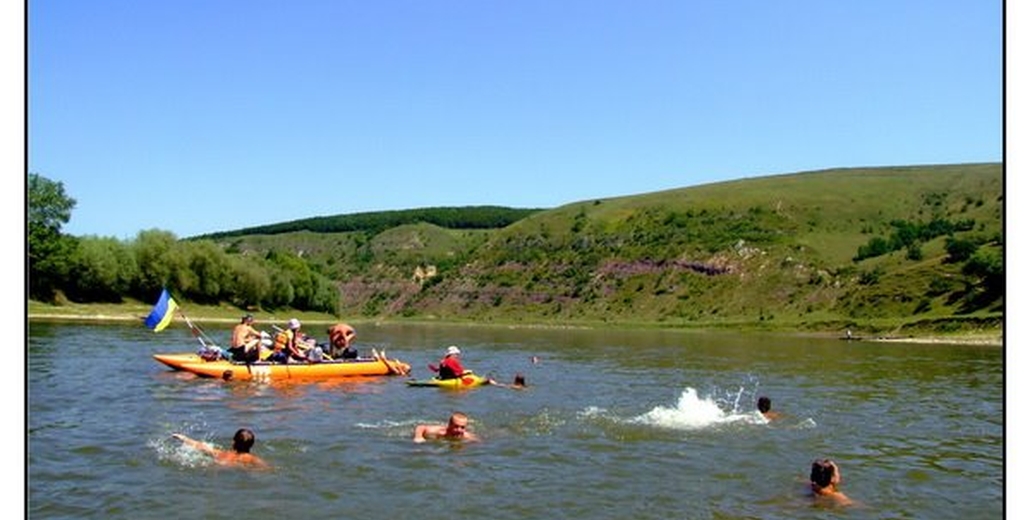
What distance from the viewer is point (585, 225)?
156 metres

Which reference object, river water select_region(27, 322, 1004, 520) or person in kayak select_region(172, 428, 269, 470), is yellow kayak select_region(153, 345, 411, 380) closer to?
river water select_region(27, 322, 1004, 520)

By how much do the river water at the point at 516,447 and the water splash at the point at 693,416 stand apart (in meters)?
0.06

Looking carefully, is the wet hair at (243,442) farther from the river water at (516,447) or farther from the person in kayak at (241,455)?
the river water at (516,447)

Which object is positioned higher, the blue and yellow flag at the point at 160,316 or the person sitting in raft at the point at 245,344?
the blue and yellow flag at the point at 160,316

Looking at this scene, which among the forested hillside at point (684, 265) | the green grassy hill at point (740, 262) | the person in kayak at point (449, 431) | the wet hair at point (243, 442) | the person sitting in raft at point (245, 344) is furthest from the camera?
the green grassy hill at point (740, 262)

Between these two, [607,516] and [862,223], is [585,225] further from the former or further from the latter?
[607,516]

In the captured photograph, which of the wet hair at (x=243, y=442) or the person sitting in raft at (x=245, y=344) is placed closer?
the wet hair at (x=243, y=442)

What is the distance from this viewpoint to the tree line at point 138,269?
254 ft

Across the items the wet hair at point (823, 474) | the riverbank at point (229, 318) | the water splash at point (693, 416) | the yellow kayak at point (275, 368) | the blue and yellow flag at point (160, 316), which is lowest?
the riverbank at point (229, 318)

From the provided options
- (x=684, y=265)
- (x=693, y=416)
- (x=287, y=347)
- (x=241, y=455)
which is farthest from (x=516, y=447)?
(x=684, y=265)

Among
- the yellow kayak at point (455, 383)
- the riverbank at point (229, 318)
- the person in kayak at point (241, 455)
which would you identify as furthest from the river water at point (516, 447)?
the riverbank at point (229, 318)

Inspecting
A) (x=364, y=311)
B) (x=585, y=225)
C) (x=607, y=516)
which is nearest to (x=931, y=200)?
(x=585, y=225)

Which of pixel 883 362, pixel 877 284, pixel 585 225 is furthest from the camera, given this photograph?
pixel 585 225
